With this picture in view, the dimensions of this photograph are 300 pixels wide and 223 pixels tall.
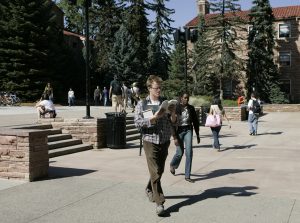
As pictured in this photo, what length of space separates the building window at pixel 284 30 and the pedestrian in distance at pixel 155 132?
162 ft

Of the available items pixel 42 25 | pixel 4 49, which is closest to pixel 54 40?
pixel 42 25

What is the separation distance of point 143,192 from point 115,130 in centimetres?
641

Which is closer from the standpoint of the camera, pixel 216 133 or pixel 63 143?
pixel 63 143

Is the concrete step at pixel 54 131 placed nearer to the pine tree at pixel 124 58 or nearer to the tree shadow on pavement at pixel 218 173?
the tree shadow on pavement at pixel 218 173

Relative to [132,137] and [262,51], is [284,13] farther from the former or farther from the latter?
[132,137]

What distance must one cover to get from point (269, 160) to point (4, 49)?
106ft

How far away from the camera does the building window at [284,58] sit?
52562 mm

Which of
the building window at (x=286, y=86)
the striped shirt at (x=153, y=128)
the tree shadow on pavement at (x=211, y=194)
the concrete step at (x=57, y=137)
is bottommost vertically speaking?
the tree shadow on pavement at (x=211, y=194)

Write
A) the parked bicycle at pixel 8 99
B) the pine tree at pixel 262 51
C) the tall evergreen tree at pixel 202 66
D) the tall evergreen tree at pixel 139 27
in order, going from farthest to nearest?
the tall evergreen tree at pixel 139 27, the tall evergreen tree at pixel 202 66, the pine tree at pixel 262 51, the parked bicycle at pixel 8 99

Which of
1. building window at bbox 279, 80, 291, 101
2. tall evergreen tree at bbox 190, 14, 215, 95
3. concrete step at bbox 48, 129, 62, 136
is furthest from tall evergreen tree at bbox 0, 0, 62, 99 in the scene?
building window at bbox 279, 80, 291, 101

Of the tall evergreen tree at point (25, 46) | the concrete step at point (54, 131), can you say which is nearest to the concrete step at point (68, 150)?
the concrete step at point (54, 131)

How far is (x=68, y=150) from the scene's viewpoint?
505 inches

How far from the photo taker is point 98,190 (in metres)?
7.96

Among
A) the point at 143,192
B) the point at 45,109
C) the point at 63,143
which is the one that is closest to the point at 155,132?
the point at 143,192
